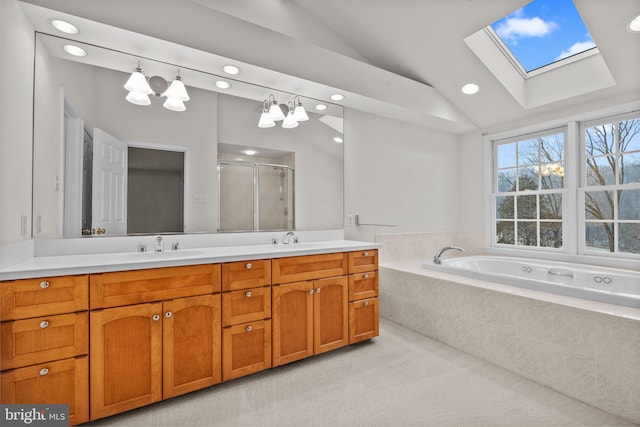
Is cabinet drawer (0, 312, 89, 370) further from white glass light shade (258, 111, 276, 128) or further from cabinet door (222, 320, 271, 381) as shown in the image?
white glass light shade (258, 111, 276, 128)

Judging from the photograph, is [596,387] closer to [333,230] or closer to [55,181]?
[333,230]

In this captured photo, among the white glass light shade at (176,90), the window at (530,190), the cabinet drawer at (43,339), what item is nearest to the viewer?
the cabinet drawer at (43,339)

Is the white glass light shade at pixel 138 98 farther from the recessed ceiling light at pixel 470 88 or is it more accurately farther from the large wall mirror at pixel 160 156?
the recessed ceiling light at pixel 470 88

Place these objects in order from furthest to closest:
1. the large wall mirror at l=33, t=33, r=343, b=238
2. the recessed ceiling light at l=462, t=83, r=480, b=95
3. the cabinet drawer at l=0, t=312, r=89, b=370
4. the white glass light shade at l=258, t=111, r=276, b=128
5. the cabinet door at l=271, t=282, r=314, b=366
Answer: the recessed ceiling light at l=462, t=83, r=480, b=95 → the white glass light shade at l=258, t=111, r=276, b=128 → the cabinet door at l=271, t=282, r=314, b=366 → the large wall mirror at l=33, t=33, r=343, b=238 → the cabinet drawer at l=0, t=312, r=89, b=370

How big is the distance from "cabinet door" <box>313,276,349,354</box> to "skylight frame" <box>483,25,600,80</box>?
8.74 feet

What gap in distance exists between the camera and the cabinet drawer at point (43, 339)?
1.32 m

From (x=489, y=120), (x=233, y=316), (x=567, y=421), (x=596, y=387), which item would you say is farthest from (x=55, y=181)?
(x=489, y=120)

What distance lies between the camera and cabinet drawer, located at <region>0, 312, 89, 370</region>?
132cm

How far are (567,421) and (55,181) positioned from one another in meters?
3.05

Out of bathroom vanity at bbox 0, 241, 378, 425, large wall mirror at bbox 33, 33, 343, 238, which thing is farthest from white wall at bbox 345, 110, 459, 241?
bathroom vanity at bbox 0, 241, 378, 425

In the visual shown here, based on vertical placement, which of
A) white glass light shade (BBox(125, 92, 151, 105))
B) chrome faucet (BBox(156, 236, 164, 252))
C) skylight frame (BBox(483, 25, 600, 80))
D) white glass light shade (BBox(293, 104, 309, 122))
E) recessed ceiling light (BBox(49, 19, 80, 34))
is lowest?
chrome faucet (BBox(156, 236, 164, 252))

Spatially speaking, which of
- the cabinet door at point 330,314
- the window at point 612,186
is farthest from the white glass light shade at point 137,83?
the window at point 612,186

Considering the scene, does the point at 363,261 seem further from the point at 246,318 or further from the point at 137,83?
the point at 137,83

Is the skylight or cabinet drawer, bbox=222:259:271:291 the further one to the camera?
the skylight
